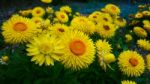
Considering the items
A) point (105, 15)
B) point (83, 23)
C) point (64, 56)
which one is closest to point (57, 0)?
point (105, 15)

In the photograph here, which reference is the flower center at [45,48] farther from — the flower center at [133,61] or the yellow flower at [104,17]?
the yellow flower at [104,17]

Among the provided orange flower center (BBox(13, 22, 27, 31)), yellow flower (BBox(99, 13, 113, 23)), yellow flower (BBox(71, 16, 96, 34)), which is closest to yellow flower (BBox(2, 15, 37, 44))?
orange flower center (BBox(13, 22, 27, 31))

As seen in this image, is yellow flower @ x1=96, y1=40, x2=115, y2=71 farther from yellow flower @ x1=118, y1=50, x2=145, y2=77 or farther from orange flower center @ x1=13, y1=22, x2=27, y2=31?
orange flower center @ x1=13, y1=22, x2=27, y2=31

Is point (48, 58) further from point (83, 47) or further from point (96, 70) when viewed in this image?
point (96, 70)

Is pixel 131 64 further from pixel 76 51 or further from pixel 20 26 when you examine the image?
pixel 20 26

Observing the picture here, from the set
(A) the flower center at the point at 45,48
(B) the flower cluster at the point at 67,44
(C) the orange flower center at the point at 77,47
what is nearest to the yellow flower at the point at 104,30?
(B) the flower cluster at the point at 67,44

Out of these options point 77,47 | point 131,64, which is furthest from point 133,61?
point 77,47
